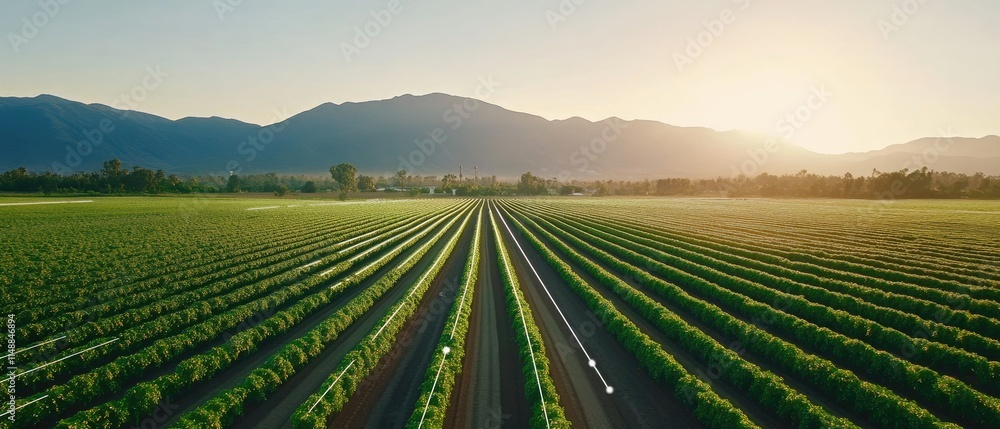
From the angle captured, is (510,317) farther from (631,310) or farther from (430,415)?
(430,415)

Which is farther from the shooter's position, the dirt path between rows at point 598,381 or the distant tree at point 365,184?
the distant tree at point 365,184

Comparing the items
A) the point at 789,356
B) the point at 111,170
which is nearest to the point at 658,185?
the point at 111,170

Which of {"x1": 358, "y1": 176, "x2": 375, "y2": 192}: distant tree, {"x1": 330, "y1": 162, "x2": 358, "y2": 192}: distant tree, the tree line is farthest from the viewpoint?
{"x1": 358, "y1": 176, "x2": 375, "y2": 192}: distant tree

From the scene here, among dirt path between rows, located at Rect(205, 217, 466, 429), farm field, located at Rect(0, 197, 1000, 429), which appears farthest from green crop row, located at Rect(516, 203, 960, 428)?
dirt path between rows, located at Rect(205, 217, 466, 429)

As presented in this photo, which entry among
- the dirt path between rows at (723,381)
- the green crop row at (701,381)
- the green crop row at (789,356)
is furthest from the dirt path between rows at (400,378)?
the green crop row at (789,356)

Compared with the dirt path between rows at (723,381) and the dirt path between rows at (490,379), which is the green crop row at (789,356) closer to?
the dirt path between rows at (723,381)

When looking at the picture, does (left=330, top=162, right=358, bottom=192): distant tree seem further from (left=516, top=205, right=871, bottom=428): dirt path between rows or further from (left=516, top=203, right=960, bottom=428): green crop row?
(left=516, top=205, right=871, bottom=428): dirt path between rows
